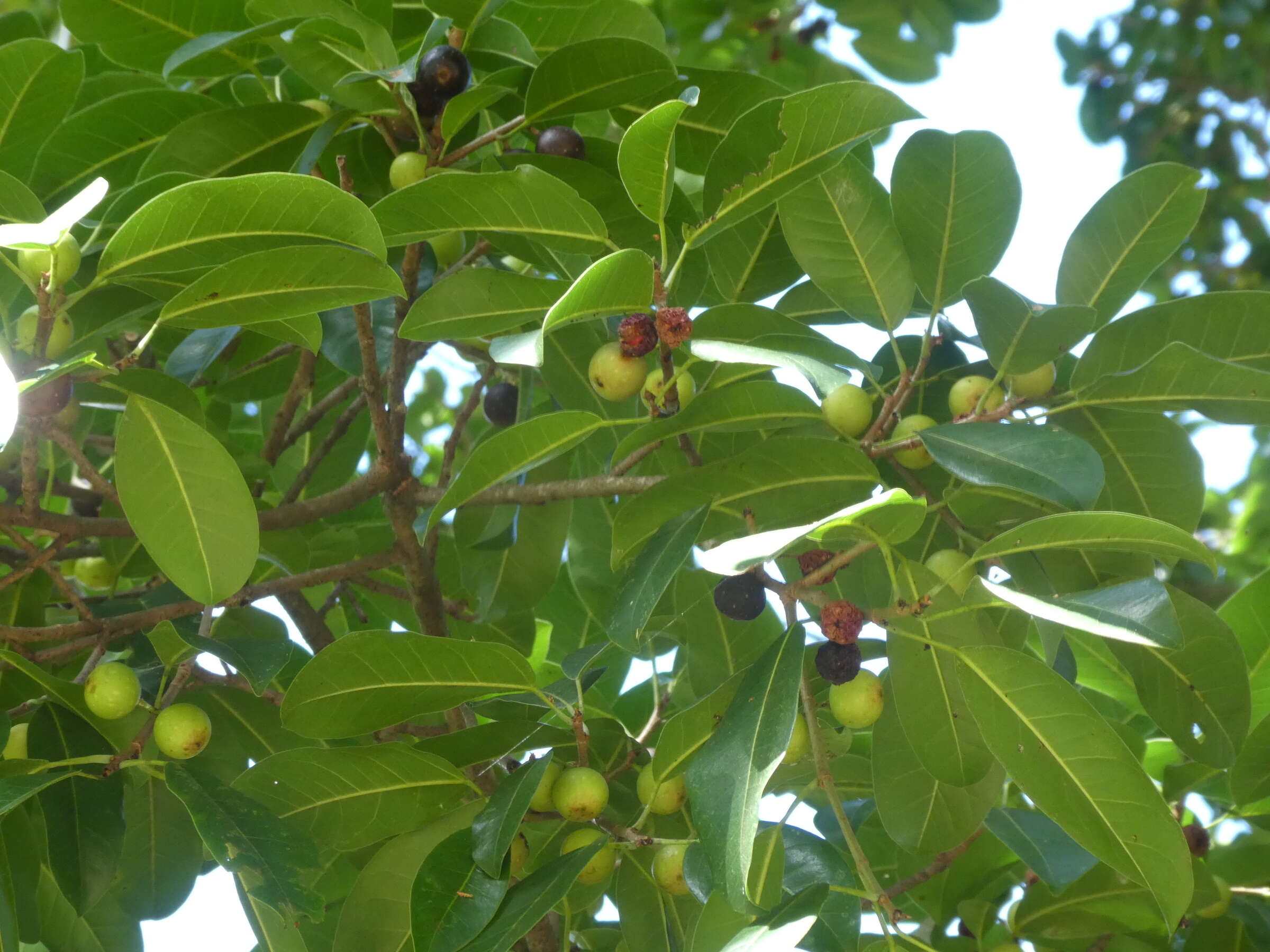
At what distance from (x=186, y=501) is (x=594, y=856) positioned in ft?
2.14

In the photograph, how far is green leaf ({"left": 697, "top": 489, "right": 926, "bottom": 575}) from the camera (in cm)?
101

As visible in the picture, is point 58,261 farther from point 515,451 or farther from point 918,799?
point 918,799

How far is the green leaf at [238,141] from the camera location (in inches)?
67.0

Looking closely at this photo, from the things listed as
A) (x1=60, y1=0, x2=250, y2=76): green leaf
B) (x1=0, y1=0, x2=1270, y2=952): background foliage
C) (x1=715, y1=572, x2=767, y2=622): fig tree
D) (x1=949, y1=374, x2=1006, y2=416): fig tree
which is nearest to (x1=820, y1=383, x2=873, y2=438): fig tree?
(x1=0, y1=0, x2=1270, y2=952): background foliage

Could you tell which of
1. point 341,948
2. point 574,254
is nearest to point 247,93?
point 574,254

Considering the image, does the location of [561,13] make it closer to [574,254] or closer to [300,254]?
[574,254]

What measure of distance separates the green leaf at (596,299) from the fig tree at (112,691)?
25.3 inches

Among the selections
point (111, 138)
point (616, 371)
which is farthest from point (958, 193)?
point (111, 138)

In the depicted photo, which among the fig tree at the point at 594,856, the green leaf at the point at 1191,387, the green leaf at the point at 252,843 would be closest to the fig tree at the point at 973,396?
the green leaf at the point at 1191,387

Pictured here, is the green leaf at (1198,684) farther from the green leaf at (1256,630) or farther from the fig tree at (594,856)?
the fig tree at (594,856)

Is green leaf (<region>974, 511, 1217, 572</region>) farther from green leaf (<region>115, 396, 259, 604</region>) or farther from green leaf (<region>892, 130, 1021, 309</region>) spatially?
green leaf (<region>115, 396, 259, 604</region>)

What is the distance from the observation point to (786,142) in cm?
140

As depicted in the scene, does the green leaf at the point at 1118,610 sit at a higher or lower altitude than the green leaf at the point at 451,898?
higher

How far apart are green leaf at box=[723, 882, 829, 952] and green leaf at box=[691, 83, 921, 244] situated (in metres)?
0.75
